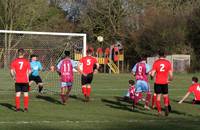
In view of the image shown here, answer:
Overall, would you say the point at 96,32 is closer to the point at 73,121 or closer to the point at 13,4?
the point at 13,4

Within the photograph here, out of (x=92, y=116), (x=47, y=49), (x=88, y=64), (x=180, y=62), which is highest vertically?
(x=47, y=49)

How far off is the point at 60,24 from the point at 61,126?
63.3 m

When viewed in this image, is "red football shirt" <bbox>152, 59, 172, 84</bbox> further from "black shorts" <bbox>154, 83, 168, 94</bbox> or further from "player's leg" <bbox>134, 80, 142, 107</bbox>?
"player's leg" <bbox>134, 80, 142, 107</bbox>

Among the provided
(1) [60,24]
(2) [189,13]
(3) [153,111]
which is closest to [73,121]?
(3) [153,111]

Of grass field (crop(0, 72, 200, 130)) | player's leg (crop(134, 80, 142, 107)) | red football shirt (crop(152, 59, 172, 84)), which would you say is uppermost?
red football shirt (crop(152, 59, 172, 84))

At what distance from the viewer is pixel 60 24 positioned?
252 feet

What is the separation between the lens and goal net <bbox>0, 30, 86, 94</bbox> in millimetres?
29062

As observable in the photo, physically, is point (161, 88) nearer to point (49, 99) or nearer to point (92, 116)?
point (92, 116)

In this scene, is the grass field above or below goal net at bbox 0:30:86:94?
below

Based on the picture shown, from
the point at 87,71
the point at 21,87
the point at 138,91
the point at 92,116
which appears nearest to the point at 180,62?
the point at 87,71

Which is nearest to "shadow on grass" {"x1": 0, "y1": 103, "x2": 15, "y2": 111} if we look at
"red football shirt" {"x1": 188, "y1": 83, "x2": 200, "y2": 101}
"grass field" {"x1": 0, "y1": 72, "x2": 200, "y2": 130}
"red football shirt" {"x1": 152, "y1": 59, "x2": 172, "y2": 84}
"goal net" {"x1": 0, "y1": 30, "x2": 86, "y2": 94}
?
"grass field" {"x1": 0, "y1": 72, "x2": 200, "y2": 130}

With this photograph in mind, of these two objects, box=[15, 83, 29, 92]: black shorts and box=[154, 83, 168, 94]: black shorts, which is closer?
box=[154, 83, 168, 94]: black shorts

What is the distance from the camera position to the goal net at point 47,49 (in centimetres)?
2906

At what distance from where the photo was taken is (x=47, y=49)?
35.8m
